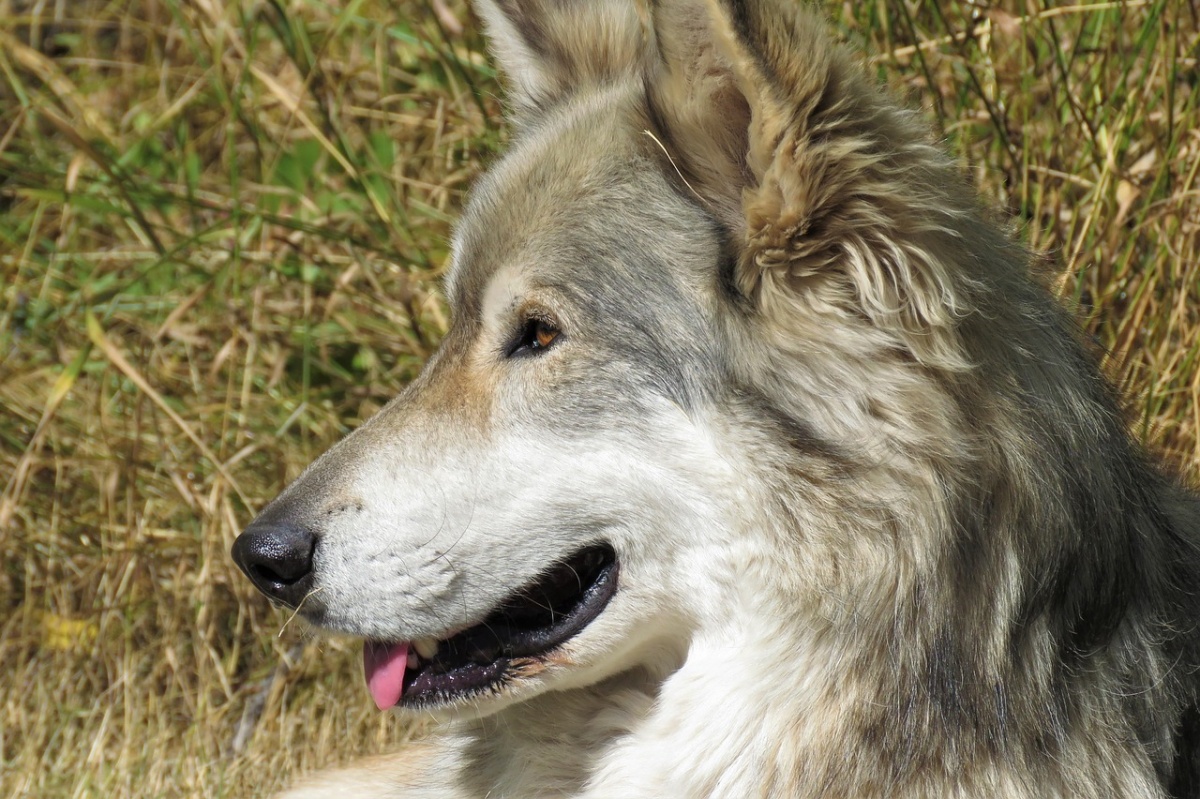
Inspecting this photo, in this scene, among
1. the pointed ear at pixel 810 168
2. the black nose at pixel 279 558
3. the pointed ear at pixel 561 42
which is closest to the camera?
the pointed ear at pixel 810 168

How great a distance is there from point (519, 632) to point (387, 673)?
287 millimetres

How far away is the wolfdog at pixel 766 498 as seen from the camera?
2.06 meters

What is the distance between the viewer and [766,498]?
6.93 feet

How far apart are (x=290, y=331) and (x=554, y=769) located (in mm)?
2205

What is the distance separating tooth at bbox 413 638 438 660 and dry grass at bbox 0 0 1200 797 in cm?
125

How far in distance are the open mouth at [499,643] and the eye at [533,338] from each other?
14.9 inches

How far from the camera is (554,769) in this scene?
8.17 ft

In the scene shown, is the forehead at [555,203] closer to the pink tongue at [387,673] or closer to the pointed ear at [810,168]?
the pointed ear at [810,168]

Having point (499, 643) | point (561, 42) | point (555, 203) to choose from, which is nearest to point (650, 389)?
point (555, 203)

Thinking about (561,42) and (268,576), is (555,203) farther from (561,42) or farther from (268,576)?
(268,576)

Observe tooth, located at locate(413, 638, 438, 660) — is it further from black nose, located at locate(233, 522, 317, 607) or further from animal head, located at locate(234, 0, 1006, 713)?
black nose, located at locate(233, 522, 317, 607)

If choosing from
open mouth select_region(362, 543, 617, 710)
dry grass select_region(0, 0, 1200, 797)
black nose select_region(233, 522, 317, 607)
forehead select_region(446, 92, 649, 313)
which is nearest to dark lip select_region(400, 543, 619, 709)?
open mouth select_region(362, 543, 617, 710)

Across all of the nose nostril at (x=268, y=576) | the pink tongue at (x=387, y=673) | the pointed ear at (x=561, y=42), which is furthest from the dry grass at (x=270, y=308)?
the nose nostril at (x=268, y=576)

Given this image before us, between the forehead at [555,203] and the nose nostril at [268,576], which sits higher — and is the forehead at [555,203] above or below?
above
